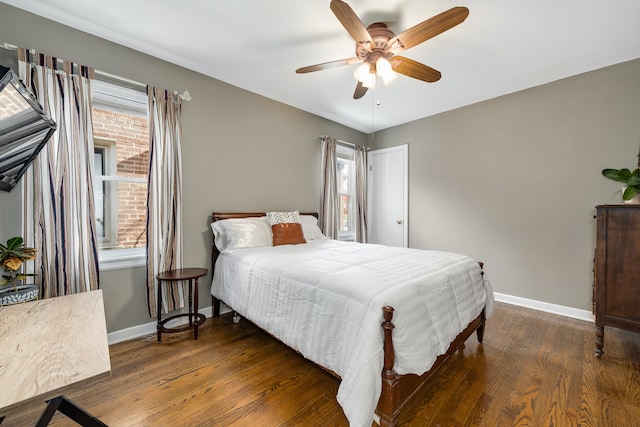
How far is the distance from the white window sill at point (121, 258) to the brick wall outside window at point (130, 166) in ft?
0.40

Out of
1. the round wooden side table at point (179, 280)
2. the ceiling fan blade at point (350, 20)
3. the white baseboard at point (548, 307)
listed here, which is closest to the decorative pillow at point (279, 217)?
the round wooden side table at point (179, 280)

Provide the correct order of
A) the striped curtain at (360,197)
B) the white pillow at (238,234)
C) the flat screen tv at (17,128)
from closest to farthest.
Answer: the flat screen tv at (17,128)
the white pillow at (238,234)
the striped curtain at (360,197)

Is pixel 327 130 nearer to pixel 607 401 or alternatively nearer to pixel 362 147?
pixel 362 147

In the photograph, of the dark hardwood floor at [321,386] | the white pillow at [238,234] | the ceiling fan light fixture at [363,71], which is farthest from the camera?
the white pillow at [238,234]

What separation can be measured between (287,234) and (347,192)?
203 centimetres

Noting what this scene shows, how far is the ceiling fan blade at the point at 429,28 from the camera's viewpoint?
1548 millimetres

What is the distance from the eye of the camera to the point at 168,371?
195 cm

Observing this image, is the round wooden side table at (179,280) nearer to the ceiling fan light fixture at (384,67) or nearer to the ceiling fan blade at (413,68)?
the ceiling fan light fixture at (384,67)

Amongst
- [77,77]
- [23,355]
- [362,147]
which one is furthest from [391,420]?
[362,147]

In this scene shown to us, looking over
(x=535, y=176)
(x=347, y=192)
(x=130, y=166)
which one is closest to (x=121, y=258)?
(x=130, y=166)

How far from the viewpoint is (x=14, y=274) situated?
1.90 m

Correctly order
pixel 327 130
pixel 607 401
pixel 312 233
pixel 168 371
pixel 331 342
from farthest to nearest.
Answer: pixel 327 130
pixel 312 233
pixel 168 371
pixel 607 401
pixel 331 342

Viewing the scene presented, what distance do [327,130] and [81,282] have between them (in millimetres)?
3533

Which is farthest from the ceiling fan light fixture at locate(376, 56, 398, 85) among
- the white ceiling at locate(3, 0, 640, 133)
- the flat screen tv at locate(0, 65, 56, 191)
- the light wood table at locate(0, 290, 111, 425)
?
the light wood table at locate(0, 290, 111, 425)
